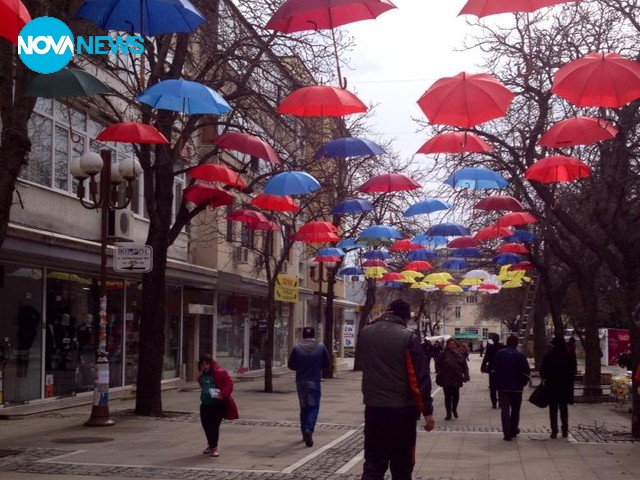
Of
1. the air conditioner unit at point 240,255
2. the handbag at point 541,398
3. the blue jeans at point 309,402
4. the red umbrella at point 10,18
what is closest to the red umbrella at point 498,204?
the handbag at point 541,398

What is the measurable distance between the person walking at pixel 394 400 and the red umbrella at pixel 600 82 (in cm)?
473

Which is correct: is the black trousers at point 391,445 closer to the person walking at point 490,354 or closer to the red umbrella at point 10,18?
the red umbrella at point 10,18

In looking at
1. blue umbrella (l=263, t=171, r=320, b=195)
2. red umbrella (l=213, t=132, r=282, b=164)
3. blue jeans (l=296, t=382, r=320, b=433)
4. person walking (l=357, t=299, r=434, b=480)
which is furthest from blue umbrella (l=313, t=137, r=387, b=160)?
person walking (l=357, t=299, r=434, b=480)

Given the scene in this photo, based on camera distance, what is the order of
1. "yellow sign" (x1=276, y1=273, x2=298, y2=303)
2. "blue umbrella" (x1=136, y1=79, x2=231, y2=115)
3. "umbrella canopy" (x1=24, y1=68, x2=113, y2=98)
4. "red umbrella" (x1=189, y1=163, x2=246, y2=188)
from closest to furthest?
"umbrella canopy" (x1=24, y1=68, x2=113, y2=98) → "blue umbrella" (x1=136, y1=79, x2=231, y2=115) → "red umbrella" (x1=189, y1=163, x2=246, y2=188) → "yellow sign" (x1=276, y1=273, x2=298, y2=303)

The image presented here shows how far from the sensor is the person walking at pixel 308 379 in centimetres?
1435

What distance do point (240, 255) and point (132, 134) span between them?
919 inches

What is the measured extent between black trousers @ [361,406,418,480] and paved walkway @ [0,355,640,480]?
133 inches

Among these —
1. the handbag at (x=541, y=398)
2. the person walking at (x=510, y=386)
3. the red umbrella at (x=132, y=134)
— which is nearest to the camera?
the red umbrella at (x=132, y=134)

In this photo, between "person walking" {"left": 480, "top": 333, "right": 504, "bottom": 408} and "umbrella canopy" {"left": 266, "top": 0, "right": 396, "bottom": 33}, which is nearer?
"umbrella canopy" {"left": 266, "top": 0, "right": 396, "bottom": 33}

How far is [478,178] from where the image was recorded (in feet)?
64.7

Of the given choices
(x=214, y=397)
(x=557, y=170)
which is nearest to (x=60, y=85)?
(x=214, y=397)

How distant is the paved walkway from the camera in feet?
37.9

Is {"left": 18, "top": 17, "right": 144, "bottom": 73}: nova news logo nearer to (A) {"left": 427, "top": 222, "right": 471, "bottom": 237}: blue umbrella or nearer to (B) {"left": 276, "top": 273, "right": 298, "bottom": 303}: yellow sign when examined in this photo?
(A) {"left": 427, "top": 222, "right": 471, "bottom": 237}: blue umbrella

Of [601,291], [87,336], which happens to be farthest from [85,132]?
[601,291]
